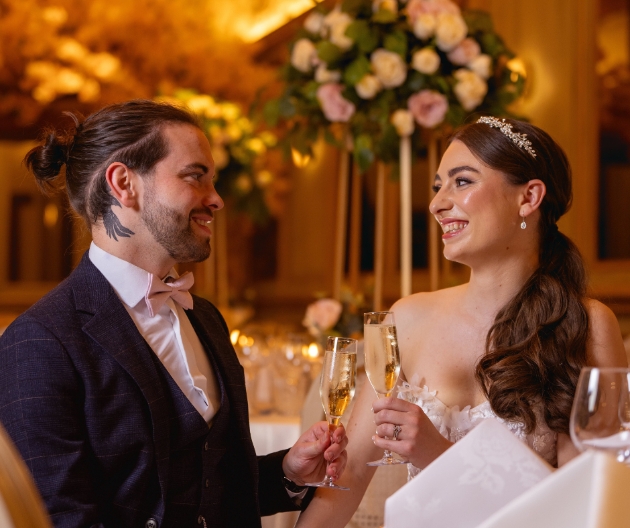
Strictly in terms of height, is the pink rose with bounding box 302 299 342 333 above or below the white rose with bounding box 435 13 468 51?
below

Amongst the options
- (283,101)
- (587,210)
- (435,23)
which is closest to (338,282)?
(283,101)

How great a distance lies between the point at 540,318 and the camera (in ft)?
7.75

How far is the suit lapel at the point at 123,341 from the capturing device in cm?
180

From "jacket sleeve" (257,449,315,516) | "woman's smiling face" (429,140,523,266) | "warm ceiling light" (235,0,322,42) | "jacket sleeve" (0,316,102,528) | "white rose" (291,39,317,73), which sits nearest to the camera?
"jacket sleeve" (0,316,102,528)

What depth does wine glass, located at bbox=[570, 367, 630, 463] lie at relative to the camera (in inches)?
53.7

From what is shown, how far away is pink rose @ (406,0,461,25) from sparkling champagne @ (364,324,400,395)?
2.29m

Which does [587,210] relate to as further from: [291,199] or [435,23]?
[291,199]

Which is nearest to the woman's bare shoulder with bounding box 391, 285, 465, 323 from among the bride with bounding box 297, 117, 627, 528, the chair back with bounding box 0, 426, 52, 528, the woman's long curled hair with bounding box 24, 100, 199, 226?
the bride with bounding box 297, 117, 627, 528

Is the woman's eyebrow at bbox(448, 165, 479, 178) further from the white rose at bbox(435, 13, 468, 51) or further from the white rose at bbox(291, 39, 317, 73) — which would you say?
the white rose at bbox(291, 39, 317, 73)

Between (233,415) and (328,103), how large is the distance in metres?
2.09

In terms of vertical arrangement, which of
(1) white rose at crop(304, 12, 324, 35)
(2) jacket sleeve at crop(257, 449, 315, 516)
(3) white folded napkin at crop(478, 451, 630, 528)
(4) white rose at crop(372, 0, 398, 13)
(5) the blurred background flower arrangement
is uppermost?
(5) the blurred background flower arrangement

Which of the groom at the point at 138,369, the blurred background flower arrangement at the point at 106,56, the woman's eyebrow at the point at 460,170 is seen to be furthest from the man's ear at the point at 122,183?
the blurred background flower arrangement at the point at 106,56

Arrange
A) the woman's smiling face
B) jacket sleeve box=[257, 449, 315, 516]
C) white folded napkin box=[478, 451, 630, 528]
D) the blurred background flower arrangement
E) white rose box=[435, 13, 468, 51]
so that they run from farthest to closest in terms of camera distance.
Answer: the blurred background flower arrangement < white rose box=[435, 13, 468, 51] < the woman's smiling face < jacket sleeve box=[257, 449, 315, 516] < white folded napkin box=[478, 451, 630, 528]

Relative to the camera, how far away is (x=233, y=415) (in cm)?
207
